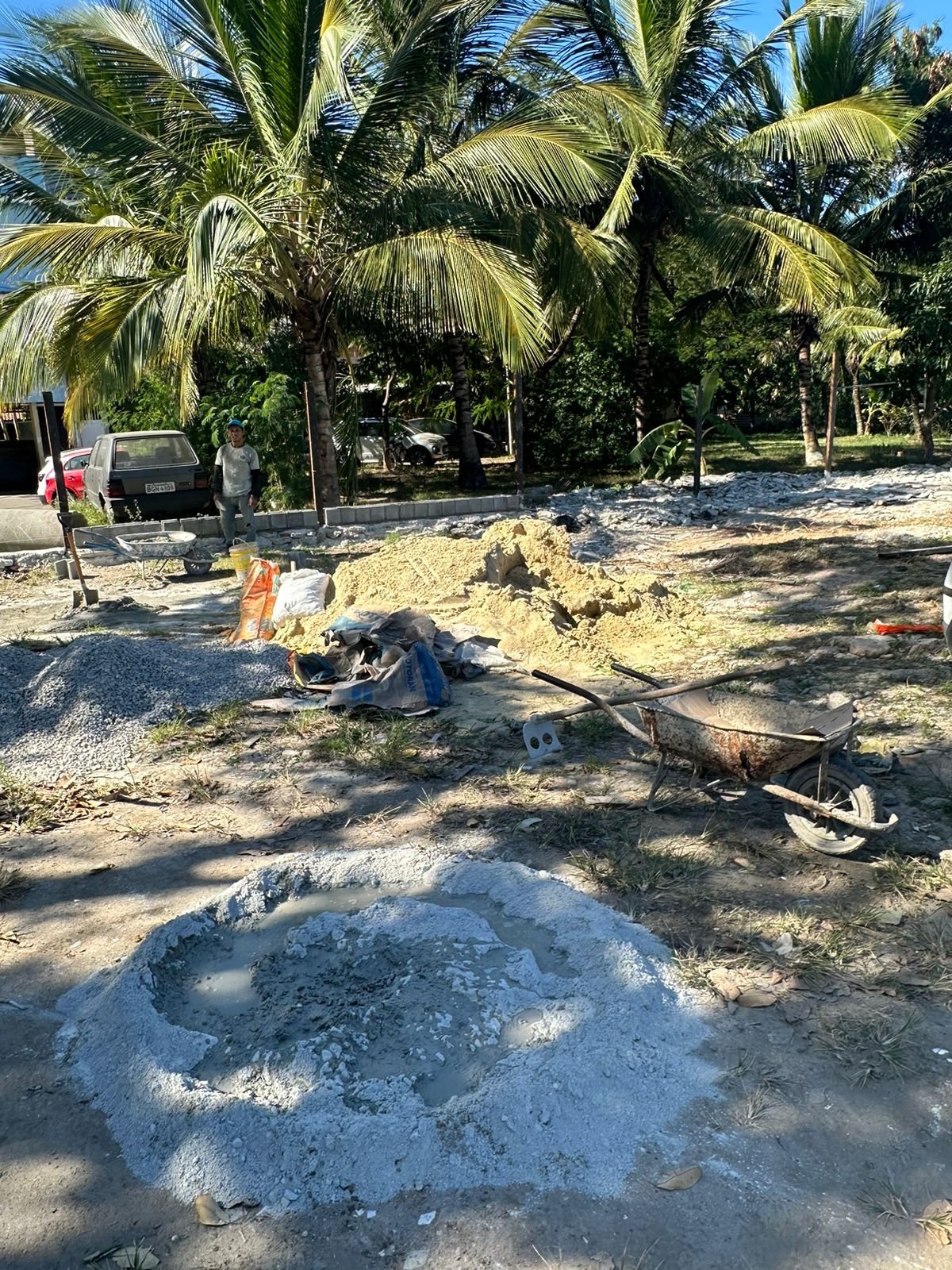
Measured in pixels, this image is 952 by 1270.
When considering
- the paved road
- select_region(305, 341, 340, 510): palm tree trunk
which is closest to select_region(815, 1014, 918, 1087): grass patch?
select_region(305, 341, 340, 510): palm tree trunk

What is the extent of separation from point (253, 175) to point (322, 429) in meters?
3.45

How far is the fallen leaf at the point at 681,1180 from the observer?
8.17ft

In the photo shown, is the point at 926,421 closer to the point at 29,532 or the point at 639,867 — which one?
the point at 29,532

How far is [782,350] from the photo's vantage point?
2823 centimetres

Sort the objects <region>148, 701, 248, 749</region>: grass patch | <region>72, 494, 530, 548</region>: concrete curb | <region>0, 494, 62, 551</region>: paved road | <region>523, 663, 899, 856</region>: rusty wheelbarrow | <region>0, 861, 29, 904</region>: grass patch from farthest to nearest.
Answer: <region>0, 494, 62, 551</region>: paved road → <region>72, 494, 530, 548</region>: concrete curb → <region>148, 701, 248, 749</region>: grass patch → <region>0, 861, 29, 904</region>: grass patch → <region>523, 663, 899, 856</region>: rusty wheelbarrow

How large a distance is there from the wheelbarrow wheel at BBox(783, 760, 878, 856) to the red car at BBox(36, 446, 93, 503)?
1630 cm

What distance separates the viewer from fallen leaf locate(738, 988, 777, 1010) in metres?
3.21

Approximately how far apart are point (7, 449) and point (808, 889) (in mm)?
26395

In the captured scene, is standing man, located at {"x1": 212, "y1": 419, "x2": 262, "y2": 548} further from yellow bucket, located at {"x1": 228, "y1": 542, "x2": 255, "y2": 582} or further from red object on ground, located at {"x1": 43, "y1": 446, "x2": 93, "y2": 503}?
red object on ground, located at {"x1": 43, "y1": 446, "x2": 93, "y2": 503}

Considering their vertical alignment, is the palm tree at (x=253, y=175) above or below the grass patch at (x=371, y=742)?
above

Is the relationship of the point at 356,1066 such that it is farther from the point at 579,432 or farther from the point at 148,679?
the point at 579,432

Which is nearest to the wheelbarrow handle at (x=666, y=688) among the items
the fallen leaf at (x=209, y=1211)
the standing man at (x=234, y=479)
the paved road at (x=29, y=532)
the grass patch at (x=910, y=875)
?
the grass patch at (x=910, y=875)

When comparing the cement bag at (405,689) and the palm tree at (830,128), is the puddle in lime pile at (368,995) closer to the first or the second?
the cement bag at (405,689)

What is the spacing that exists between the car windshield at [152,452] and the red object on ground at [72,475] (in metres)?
4.20
